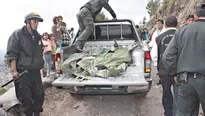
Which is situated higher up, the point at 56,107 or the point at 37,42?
the point at 37,42

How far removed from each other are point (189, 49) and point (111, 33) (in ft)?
11.9

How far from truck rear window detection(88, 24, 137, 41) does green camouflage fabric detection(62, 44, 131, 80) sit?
4.12 feet

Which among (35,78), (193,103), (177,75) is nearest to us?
(193,103)

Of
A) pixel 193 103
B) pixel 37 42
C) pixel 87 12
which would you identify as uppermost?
pixel 87 12

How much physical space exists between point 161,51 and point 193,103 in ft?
4.24

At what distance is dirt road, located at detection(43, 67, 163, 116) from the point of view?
4.94 meters

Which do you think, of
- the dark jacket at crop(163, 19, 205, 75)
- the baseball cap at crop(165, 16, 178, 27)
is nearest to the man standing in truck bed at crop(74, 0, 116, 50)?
the baseball cap at crop(165, 16, 178, 27)

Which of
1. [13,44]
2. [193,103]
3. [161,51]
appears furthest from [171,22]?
[13,44]

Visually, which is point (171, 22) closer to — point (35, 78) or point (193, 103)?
point (193, 103)

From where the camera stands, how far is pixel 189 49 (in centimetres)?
297

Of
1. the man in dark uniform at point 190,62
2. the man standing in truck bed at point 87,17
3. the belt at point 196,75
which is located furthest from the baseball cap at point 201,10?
the man standing in truck bed at point 87,17

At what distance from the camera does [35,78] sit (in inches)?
176

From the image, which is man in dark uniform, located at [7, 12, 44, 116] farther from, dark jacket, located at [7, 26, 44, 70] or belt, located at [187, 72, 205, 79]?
belt, located at [187, 72, 205, 79]

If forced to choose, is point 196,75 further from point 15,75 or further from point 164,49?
point 15,75
